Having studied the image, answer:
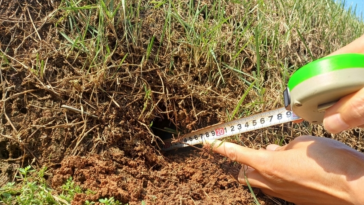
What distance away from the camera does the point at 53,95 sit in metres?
1.99

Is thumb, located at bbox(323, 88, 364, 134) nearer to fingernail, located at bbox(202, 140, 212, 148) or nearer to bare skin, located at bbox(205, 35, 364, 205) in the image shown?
bare skin, located at bbox(205, 35, 364, 205)

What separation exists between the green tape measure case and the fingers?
56 centimetres

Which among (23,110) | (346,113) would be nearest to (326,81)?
(346,113)

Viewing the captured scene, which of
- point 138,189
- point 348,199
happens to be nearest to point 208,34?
point 138,189

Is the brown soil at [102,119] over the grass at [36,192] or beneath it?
over

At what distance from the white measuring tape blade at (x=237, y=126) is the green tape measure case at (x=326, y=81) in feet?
2.07

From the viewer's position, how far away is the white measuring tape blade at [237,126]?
206 cm

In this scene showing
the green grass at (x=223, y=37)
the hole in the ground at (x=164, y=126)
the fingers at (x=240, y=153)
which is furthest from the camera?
the hole in the ground at (x=164, y=126)

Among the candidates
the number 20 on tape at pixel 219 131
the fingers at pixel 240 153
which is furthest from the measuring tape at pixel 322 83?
the number 20 on tape at pixel 219 131

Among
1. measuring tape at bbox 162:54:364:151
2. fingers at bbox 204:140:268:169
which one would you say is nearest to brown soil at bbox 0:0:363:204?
fingers at bbox 204:140:268:169

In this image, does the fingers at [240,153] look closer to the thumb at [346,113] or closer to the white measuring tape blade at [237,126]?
the white measuring tape blade at [237,126]

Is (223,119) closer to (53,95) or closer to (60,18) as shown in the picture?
(53,95)

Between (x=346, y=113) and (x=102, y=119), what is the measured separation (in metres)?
1.36

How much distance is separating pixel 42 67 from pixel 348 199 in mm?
1847
